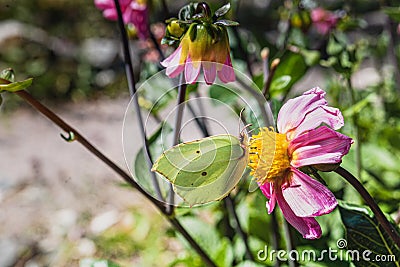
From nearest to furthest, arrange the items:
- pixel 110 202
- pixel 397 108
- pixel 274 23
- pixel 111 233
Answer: pixel 397 108 → pixel 111 233 → pixel 110 202 → pixel 274 23

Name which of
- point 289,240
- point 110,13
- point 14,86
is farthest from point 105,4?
point 289,240

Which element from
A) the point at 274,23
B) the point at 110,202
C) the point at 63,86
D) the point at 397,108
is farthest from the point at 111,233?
the point at 274,23

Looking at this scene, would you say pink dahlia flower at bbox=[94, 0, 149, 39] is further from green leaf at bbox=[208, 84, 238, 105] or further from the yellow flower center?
the yellow flower center

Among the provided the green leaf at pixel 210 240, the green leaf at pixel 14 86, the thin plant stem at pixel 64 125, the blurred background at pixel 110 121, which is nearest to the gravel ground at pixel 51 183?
the blurred background at pixel 110 121

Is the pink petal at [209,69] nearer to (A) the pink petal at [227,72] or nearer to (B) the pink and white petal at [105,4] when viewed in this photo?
(A) the pink petal at [227,72]

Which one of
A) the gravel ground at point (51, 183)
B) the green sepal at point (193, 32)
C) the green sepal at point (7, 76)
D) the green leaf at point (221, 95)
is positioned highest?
the green sepal at point (193, 32)

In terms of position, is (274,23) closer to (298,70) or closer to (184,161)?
(298,70)

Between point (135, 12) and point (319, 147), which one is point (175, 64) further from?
point (135, 12)
